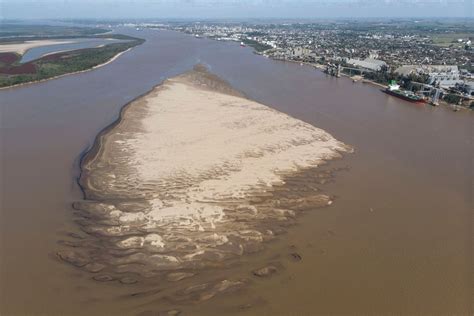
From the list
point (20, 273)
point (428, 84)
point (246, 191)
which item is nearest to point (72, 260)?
point (20, 273)

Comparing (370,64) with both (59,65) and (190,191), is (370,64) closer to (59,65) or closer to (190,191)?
(190,191)

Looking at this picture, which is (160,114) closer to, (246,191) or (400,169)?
(246,191)

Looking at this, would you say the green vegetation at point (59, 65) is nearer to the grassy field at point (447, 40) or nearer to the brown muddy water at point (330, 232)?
the brown muddy water at point (330, 232)

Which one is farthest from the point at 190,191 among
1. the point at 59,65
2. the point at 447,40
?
the point at 447,40

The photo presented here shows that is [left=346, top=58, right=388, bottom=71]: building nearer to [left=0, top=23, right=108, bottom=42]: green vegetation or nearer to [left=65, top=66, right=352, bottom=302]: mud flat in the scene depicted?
[left=65, top=66, right=352, bottom=302]: mud flat

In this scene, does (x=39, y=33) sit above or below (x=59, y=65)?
above

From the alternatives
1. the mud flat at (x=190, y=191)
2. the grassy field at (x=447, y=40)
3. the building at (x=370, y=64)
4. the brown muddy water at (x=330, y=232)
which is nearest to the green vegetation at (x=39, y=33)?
the building at (x=370, y=64)

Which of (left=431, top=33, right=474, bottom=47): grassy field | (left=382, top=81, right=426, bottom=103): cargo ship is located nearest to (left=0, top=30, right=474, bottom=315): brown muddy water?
(left=382, top=81, right=426, bottom=103): cargo ship
